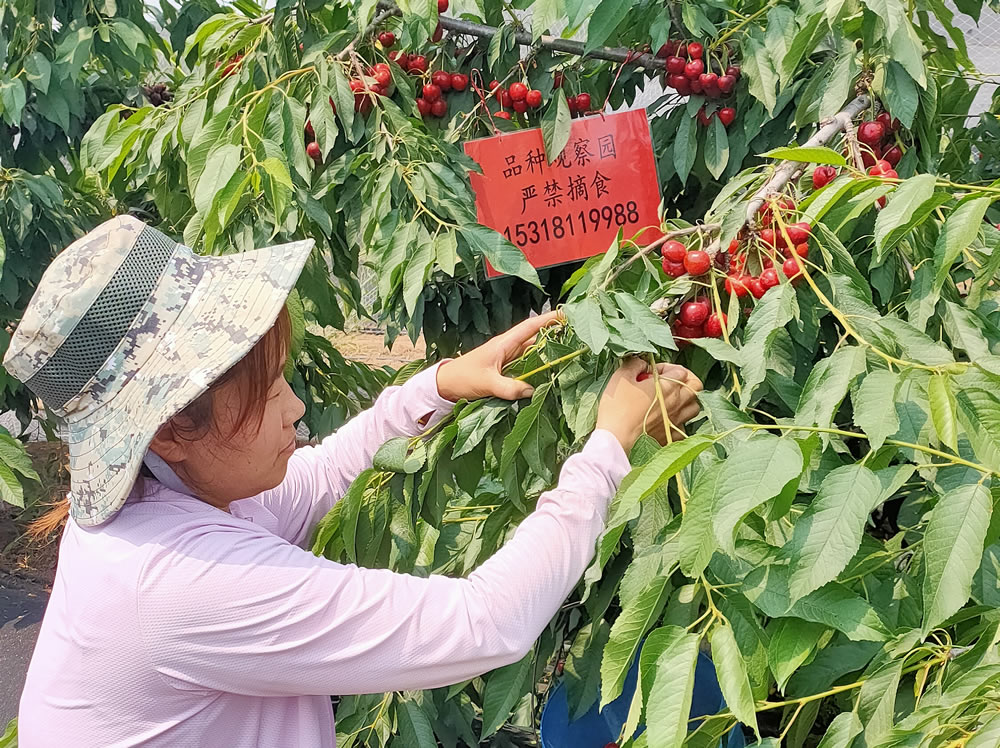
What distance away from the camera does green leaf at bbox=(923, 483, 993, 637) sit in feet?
2.49

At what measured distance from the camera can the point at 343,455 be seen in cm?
155

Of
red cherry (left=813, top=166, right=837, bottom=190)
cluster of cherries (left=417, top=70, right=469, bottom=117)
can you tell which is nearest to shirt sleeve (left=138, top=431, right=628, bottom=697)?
red cherry (left=813, top=166, right=837, bottom=190)

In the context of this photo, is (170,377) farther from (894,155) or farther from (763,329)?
(894,155)

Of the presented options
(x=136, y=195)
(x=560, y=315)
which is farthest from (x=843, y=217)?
(x=136, y=195)

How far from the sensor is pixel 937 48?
1877 millimetres

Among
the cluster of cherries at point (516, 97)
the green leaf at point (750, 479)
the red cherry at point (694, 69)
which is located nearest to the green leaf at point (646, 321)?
the green leaf at point (750, 479)

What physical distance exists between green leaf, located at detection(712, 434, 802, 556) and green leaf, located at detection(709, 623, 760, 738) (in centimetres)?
12

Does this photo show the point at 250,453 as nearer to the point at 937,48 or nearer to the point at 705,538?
the point at 705,538

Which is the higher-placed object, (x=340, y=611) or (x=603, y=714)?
(x=340, y=611)

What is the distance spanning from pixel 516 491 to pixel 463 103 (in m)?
1.17

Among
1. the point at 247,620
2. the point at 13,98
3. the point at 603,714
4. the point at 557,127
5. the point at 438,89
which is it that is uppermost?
the point at 13,98

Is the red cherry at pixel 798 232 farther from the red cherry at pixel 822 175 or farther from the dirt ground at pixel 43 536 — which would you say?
the dirt ground at pixel 43 536

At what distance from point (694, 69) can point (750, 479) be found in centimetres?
129

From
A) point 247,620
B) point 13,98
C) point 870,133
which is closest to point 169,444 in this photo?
point 247,620
